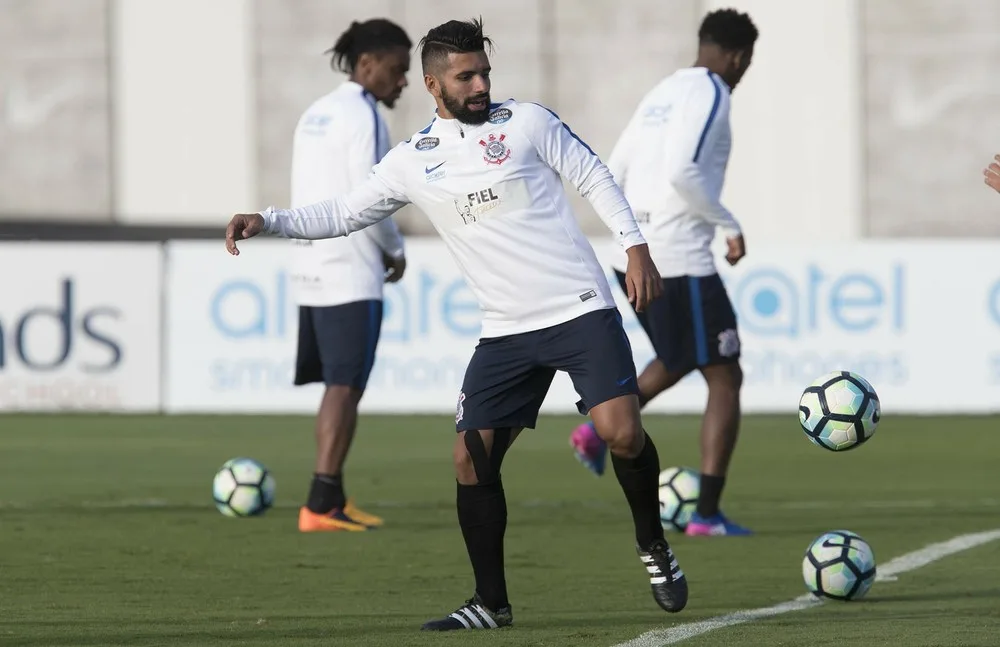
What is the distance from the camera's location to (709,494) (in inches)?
334

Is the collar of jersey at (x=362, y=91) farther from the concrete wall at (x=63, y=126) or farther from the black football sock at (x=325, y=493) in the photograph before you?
the concrete wall at (x=63, y=126)

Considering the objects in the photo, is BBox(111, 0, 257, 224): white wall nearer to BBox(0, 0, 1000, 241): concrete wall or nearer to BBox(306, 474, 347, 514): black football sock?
BBox(0, 0, 1000, 241): concrete wall

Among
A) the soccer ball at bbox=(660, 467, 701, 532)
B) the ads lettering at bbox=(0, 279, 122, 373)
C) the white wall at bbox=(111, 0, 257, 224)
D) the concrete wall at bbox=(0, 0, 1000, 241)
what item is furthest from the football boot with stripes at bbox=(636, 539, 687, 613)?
the white wall at bbox=(111, 0, 257, 224)

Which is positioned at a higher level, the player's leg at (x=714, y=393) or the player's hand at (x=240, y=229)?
the player's hand at (x=240, y=229)

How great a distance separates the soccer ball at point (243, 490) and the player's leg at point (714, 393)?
2225 millimetres

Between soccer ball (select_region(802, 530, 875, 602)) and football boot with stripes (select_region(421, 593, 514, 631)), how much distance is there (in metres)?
1.21

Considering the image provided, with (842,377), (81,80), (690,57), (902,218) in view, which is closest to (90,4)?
(81,80)

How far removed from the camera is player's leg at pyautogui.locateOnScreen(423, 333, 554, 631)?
5.99 metres

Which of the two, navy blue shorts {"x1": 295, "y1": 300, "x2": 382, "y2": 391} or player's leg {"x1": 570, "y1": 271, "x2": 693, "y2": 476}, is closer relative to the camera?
player's leg {"x1": 570, "y1": 271, "x2": 693, "y2": 476}

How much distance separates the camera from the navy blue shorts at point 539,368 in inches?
235

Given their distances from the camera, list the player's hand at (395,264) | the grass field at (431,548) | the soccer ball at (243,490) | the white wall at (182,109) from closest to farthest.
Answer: the grass field at (431,548) → the player's hand at (395,264) → the soccer ball at (243,490) → the white wall at (182,109)

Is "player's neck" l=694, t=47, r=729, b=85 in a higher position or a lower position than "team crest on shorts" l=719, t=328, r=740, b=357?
higher

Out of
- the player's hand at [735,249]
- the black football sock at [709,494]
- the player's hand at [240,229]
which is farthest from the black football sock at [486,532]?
the player's hand at [735,249]

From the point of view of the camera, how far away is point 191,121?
25094mm
